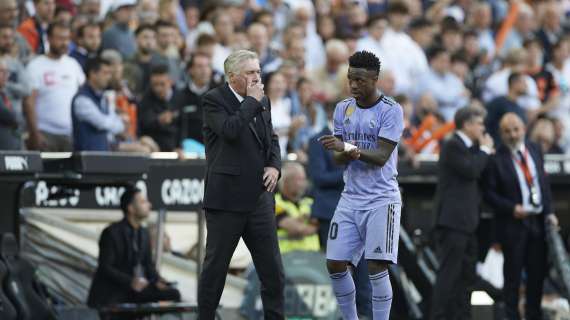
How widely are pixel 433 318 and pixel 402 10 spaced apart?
305 inches

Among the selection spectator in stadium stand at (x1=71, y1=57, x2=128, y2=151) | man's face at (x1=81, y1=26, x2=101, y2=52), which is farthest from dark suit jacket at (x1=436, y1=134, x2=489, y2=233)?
man's face at (x1=81, y1=26, x2=101, y2=52)

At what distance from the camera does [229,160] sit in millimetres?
10047

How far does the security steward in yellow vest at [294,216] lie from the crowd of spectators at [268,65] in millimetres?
822

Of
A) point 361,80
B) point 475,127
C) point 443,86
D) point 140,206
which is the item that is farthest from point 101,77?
point 443,86

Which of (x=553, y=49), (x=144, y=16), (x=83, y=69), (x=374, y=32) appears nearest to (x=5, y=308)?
(x=83, y=69)

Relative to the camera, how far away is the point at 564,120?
19156 millimetres

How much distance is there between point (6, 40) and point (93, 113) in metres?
1.22

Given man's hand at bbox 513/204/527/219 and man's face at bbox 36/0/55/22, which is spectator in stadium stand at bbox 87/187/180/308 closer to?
man's face at bbox 36/0/55/22

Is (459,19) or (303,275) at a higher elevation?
(459,19)

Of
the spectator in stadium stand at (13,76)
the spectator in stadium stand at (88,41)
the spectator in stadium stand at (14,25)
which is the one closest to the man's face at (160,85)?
the spectator in stadium stand at (88,41)

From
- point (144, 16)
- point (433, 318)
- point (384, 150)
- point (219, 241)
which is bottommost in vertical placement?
point (433, 318)

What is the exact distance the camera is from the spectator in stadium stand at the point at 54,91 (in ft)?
48.9

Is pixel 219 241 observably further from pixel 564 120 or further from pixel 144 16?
pixel 564 120

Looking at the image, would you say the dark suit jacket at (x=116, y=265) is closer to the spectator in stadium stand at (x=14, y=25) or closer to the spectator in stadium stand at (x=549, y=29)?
the spectator in stadium stand at (x=14, y=25)
